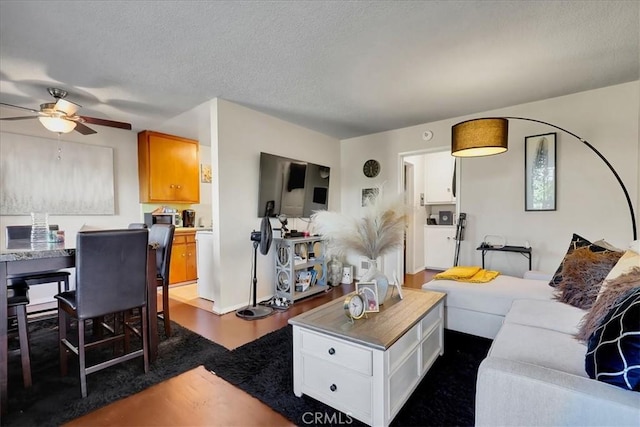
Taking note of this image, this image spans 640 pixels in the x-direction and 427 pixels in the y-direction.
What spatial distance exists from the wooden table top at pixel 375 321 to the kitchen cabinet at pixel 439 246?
368cm

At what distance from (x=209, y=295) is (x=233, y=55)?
2.84 metres

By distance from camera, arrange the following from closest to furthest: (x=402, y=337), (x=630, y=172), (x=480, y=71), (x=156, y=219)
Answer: (x=402, y=337)
(x=480, y=71)
(x=630, y=172)
(x=156, y=219)

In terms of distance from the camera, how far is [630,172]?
2.93 m

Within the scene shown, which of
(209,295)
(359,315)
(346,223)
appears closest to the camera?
(359,315)

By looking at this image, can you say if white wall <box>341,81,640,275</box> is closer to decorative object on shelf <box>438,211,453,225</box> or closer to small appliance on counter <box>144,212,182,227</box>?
decorative object on shelf <box>438,211,453,225</box>

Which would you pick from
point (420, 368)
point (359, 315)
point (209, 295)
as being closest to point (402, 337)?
point (359, 315)

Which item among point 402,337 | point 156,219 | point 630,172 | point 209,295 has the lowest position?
point 209,295

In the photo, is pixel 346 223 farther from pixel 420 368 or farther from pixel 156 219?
pixel 156 219

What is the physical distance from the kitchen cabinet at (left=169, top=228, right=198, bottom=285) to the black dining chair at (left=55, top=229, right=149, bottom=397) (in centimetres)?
242

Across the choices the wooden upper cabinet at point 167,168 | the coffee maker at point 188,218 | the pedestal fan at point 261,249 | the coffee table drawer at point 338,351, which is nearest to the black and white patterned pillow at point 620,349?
the coffee table drawer at point 338,351

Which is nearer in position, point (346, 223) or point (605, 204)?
point (346, 223)

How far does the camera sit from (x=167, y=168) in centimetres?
A: 456
